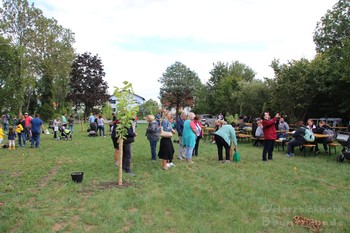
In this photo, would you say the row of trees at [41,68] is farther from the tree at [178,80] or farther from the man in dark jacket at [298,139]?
the man in dark jacket at [298,139]

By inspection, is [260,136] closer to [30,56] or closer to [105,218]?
[105,218]

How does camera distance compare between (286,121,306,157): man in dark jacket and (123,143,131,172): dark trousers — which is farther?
(286,121,306,157): man in dark jacket

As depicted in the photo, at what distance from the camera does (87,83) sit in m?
46.9

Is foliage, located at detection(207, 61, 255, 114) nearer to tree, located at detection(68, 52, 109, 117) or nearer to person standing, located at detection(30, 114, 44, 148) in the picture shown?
tree, located at detection(68, 52, 109, 117)

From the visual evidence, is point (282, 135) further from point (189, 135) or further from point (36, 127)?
point (36, 127)

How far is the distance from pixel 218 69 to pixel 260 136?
40.8 metres

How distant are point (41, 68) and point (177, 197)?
39.8 metres

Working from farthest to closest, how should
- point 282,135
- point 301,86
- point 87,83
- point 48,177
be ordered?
point 87,83
point 301,86
point 282,135
point 48,177

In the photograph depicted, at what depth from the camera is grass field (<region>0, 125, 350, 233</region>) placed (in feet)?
14.8

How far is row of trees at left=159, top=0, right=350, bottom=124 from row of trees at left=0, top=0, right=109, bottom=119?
60.7 ft

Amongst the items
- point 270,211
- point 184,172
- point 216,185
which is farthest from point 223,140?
point 270,211

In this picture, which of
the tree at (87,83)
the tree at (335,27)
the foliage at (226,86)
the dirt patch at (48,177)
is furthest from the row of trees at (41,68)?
the tree at (335,27)

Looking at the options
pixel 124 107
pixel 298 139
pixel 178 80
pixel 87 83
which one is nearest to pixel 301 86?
pixel 298 139

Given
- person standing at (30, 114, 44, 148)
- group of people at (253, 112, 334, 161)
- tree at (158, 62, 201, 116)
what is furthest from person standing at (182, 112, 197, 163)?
→ tree at (158, 62, 201, 116)
